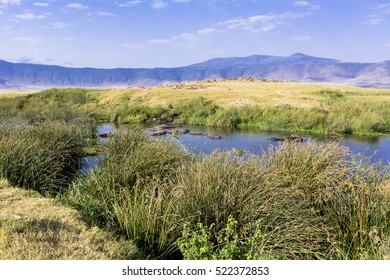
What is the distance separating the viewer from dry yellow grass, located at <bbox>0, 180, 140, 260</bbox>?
500 cm

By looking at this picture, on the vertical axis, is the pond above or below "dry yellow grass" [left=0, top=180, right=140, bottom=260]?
below

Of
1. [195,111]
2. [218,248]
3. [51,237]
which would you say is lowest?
[218,248]

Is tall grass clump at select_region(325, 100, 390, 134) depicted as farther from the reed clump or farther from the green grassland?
the reed clump

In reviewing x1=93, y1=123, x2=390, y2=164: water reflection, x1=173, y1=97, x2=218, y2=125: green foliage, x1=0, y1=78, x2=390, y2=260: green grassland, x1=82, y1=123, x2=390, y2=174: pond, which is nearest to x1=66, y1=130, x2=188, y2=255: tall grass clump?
x1=0, y1=78, x2=390, y2=260: green grassland

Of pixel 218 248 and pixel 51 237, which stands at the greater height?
pixel 51 237

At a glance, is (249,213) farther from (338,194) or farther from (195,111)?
(195,111)

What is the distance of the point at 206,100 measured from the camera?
48.3 m

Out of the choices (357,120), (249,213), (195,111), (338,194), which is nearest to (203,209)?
(249,213)

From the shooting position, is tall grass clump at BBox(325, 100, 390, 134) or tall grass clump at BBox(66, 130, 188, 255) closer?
tall grass clump at BBox(66, 130, 188, 255)

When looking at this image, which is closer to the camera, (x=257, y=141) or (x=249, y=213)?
(x=249, y=213)

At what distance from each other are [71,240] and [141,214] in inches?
54.3

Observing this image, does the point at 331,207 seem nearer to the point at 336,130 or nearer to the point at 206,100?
the point at 336,130

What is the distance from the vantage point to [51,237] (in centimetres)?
554

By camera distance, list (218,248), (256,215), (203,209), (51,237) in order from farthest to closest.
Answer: (203,209) < (256,215) < (218,248) < (51,237)
